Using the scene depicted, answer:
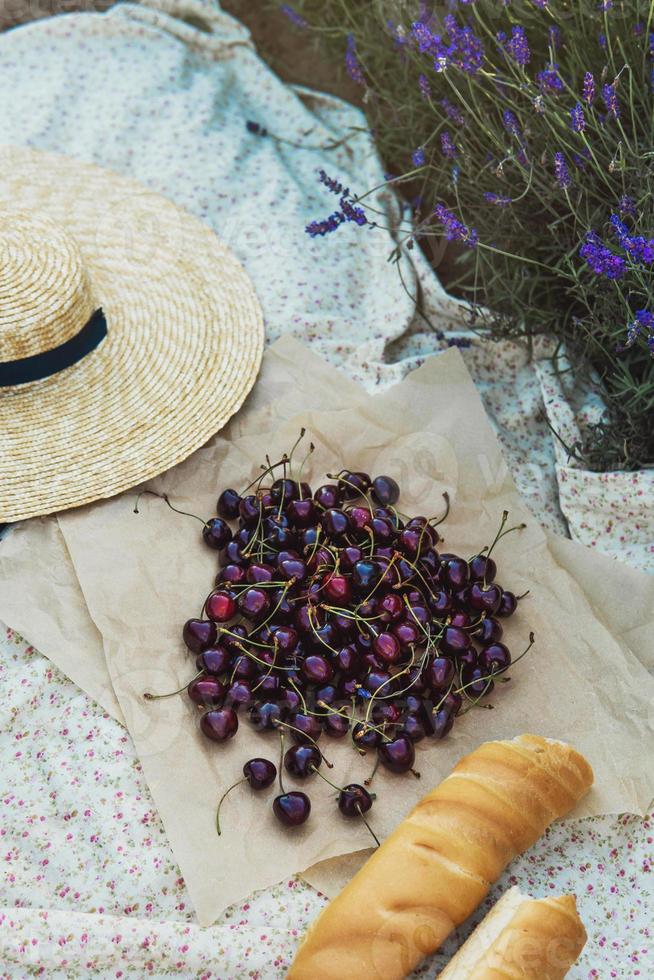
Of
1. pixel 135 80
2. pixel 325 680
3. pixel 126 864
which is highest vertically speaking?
pixel 135 80

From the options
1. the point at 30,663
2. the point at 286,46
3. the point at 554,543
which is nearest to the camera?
the point at 30,663

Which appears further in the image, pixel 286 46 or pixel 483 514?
pixel 286 46

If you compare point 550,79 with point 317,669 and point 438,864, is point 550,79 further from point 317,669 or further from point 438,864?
point 438,864

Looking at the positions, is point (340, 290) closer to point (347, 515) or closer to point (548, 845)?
point (347, 515)

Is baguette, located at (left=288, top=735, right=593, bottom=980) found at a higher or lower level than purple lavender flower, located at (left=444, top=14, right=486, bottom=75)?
lower

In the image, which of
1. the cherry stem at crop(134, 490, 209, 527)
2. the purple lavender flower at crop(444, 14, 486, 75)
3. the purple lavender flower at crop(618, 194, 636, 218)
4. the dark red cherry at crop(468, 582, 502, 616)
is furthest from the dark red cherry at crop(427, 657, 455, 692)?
the purple lavender flower at crop(444, 14, 486, 75)

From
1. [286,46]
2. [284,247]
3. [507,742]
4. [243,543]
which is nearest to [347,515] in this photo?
[243,543]

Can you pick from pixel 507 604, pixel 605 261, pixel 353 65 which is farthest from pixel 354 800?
pixel 353 65

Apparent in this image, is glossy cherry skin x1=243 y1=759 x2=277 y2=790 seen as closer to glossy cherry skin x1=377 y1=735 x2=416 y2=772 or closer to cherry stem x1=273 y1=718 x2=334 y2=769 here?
cherry stem x1=273 y1=718 x2=334 y2=769
